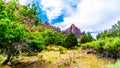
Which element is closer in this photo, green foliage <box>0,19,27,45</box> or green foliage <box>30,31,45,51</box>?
green foliage <box>0,19,27,45</box>

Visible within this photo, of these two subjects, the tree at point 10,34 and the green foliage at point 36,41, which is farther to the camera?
the green foliage at point 36,41

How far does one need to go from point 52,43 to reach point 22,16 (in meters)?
20.3

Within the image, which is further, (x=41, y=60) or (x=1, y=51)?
(x=41, y=60)

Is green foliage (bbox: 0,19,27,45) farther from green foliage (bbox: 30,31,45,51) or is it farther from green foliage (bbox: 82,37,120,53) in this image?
green foliage (bbox: 82,37,120,53)

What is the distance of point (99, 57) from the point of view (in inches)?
987

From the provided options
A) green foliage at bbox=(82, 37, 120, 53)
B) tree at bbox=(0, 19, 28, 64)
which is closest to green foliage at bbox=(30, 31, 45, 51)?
tree at bbox=(0, 19, 28, 64)

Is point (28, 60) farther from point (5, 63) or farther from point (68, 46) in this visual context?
point (68, 46)

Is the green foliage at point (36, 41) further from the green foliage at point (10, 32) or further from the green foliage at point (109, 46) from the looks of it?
the green foliage at point (109, 46)

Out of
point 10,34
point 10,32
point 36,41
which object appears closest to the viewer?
point 10,34

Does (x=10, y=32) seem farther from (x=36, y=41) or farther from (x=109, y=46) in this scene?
(x=109, y=46)

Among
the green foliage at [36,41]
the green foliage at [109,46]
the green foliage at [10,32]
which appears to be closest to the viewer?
the green foliage at [10,32]

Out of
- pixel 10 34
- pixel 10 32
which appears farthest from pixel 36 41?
pixel 10 34

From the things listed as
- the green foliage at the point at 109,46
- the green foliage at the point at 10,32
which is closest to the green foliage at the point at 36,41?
the green foliage at the point at 10,32

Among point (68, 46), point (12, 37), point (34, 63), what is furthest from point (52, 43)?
point (12, 37)
